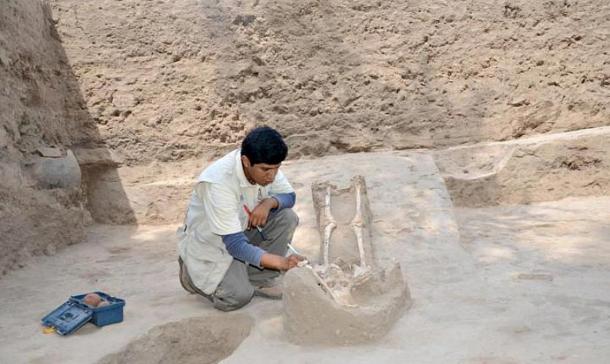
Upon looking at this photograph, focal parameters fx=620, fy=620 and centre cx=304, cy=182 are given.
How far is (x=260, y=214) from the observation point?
3.47 metres

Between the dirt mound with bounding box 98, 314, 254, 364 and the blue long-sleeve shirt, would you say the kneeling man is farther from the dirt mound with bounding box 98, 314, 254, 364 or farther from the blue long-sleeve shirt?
the dirt mound with bounding box 98, 314, 254, 364

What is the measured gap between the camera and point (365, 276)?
3.24 meters

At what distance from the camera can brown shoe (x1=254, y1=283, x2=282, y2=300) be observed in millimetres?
3624

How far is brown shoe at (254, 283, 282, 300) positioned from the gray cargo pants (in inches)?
2.3

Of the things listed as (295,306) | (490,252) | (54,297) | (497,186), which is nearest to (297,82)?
(497,186)

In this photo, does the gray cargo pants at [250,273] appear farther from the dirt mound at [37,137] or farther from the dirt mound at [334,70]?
the dirt mound at [334,70]

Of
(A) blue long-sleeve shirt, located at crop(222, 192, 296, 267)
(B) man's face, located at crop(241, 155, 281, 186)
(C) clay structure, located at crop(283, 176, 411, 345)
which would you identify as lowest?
(C) clay structure, located at crop(283, 176, 411, 345)

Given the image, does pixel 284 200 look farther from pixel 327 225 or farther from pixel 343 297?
pixel 343 297

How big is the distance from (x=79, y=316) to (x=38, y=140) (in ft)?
9.43

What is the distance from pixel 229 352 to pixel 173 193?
3.01 m

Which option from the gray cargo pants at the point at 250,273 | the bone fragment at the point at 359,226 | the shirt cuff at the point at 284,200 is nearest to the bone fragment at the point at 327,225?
the bone fragment at the point at 359,226

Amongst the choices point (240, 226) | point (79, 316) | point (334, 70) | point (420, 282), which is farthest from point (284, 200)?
point (334, 70)

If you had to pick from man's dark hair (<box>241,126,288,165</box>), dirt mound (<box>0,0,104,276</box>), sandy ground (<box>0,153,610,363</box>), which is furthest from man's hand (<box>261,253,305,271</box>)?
dirt mound (<box>0,0,104,276</box>)

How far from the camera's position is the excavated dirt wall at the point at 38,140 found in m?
4.84
